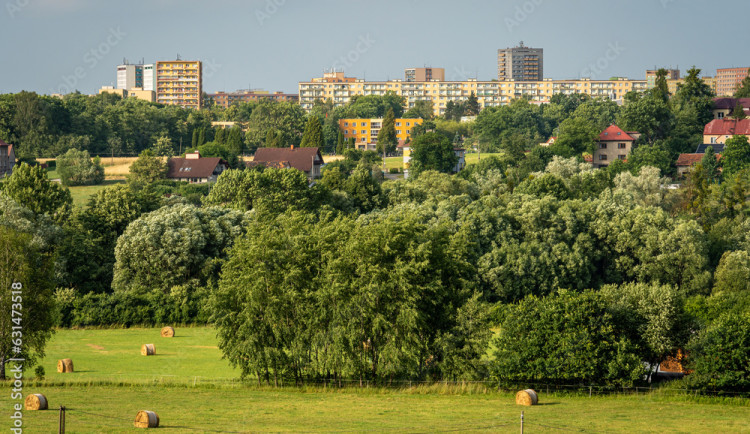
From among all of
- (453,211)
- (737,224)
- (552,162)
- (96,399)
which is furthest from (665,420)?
(552,162)

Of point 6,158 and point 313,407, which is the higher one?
point 6,158

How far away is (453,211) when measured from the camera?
70.9 meters

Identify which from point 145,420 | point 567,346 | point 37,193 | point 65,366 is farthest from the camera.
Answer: point 37,193

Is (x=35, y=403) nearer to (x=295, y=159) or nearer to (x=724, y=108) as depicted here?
(x=295, y=159)

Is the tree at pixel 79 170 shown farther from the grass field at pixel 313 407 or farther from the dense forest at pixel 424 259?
the grass field at pixel 313 407

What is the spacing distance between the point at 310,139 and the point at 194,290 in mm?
70873

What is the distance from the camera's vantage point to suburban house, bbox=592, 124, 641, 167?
113688mm

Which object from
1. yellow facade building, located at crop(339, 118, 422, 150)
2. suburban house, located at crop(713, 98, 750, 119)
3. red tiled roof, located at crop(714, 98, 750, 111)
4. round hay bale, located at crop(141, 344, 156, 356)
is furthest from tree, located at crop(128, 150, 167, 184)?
yellow facade building, located at crop(339, 118, 422, 150)

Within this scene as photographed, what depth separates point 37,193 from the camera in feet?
229

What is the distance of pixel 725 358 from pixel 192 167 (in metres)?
74.7

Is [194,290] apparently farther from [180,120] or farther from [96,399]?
[180,120]

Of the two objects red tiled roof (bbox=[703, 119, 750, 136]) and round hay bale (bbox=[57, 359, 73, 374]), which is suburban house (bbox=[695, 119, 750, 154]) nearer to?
red tiled roof (bbox=[703, 119, 750, 136])

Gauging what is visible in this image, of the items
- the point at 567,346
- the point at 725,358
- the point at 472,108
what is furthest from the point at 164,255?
the point at 472,108

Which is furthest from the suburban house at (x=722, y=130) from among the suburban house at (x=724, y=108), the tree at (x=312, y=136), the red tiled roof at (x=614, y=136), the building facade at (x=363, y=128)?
the building facade at (x=363, y=128)
